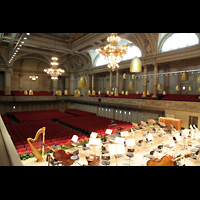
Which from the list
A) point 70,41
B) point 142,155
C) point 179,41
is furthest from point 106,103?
point 142,155

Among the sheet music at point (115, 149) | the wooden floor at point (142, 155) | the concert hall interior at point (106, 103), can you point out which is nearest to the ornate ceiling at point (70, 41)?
the concert hall interior at point (106, 103)

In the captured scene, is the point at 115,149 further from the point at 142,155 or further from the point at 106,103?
the point at 106,103

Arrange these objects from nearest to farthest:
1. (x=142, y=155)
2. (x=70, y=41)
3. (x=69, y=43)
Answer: (x=142, y=155) → (x=70, y=41) → (x=69, y=43)

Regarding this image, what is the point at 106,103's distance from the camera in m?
19.6

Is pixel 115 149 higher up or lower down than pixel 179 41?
lower down

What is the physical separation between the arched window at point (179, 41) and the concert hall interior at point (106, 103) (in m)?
0.08

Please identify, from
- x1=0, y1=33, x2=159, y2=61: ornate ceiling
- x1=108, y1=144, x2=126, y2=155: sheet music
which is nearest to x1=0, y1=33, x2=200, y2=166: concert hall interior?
x1=108, y1=144, x2=126, y2=155: sheet music

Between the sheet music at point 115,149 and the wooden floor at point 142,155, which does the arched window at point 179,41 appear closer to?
the wooden floor at point 142,155

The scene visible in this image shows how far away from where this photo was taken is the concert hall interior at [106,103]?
20.7 feet

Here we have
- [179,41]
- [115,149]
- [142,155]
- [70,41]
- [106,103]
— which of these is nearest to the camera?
[115,149]

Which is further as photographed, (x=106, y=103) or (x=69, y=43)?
(x=69, y=43)

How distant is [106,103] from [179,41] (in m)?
10.7
